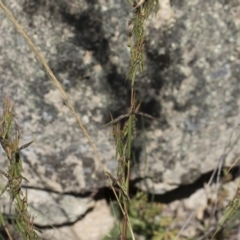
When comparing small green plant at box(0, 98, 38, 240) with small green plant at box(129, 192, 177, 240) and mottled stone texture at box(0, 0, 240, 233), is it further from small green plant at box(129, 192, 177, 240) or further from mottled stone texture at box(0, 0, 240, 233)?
small green plant at box(129, 192, 177, 240)

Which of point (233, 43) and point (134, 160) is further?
point (134, 160)

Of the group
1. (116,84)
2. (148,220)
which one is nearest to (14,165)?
(116,84)

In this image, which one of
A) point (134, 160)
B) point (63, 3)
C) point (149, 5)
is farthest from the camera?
point (134, 160)

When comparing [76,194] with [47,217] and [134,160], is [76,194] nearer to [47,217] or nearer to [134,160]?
[47,217]

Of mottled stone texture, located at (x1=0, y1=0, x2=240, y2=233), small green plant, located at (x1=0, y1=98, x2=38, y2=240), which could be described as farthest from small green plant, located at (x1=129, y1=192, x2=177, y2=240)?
small green plant, located at (x1=0, y1=98, x2=38, y2=240)

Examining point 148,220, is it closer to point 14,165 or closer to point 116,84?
point 116,84

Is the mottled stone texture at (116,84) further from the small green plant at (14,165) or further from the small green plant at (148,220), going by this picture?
the small green plant at (14,165)

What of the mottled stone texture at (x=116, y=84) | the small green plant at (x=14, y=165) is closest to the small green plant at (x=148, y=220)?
the mottled stone texture at (x=116, y=84)

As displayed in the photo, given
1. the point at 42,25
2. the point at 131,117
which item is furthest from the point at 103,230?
the point at 131,117
